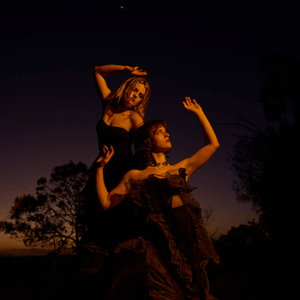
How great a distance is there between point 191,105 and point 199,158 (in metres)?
0.57

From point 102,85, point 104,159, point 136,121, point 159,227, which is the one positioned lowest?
point 159,227

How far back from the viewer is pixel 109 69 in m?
3.19

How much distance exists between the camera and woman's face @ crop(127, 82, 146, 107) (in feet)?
10.1

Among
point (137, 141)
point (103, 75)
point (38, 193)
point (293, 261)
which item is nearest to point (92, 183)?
point (137, 141)

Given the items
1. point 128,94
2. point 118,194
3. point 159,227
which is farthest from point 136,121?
point 159,227

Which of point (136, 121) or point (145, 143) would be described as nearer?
point (145, 143)

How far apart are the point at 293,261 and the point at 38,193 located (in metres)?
17.2

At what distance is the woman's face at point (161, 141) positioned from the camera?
2.33 metres

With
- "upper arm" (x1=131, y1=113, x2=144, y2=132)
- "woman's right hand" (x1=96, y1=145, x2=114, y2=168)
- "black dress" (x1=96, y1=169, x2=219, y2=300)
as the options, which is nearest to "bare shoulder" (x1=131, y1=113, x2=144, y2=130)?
"upper arm" (x1=131, y1=113, x2=144, y2=132)

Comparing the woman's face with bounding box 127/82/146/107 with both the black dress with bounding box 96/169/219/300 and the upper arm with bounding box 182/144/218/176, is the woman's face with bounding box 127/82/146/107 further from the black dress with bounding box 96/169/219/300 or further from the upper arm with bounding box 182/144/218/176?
the black dress with bounding box 96/169/219/300

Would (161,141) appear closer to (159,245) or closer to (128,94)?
(159,245)

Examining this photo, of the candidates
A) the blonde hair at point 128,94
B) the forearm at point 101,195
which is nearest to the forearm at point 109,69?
the blonde hair at point 128,94

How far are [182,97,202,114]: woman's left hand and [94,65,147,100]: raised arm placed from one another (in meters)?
0.92

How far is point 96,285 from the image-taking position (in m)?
1.97
